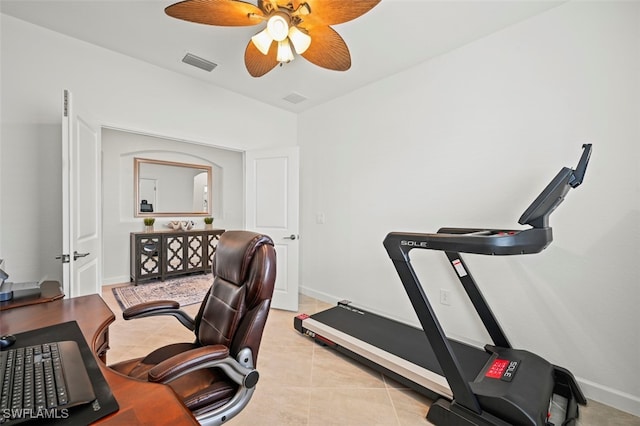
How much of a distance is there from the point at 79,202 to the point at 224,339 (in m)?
1.87

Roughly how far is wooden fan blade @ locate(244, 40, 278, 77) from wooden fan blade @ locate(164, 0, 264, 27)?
27cm

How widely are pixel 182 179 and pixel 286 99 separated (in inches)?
114

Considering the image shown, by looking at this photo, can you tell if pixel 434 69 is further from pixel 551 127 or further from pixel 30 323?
pixel 30 323

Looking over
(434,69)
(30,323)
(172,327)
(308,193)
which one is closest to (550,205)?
(434,69)

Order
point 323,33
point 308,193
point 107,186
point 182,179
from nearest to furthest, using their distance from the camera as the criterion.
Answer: point 323,33 → point 308,193 → point 107,186 → point 182,179

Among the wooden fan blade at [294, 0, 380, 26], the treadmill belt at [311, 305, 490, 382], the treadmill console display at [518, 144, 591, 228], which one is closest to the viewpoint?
the treadmill console display at [518, 144, 591, 228]

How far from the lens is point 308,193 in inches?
153

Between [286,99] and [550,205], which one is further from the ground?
[286,99]

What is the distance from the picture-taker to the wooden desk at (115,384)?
0.64 meters

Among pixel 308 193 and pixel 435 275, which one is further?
pixel 308 193

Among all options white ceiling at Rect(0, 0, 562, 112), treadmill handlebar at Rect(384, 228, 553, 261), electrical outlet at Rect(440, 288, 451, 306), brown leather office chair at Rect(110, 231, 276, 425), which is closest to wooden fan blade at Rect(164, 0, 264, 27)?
white ceiling at Rect(0, 0, 562, 112)

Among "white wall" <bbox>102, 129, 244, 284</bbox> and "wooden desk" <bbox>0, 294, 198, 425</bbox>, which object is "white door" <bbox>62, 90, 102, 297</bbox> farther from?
"white wall" <bbox>102, 129, 244, 284</bbox>

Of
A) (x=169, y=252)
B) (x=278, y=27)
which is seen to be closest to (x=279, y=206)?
(x=278, y=27)

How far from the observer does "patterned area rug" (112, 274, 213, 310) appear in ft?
12.1
